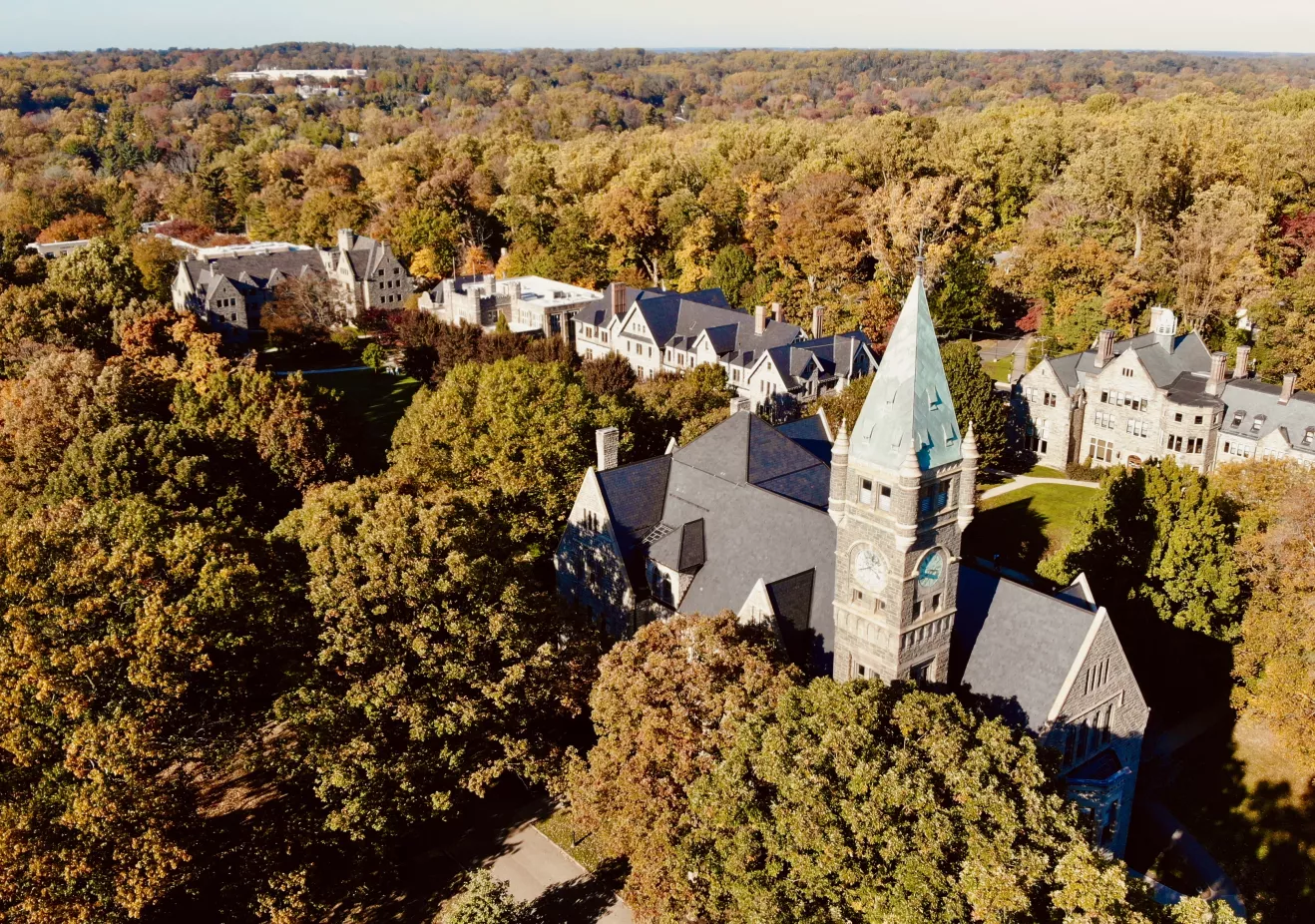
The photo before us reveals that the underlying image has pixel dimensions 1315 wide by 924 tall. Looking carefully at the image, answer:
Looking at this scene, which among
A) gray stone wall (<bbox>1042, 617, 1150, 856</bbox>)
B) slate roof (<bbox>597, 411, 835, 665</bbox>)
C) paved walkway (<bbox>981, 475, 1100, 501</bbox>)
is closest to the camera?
gray stone wall (<bbox>1042, 617, 1150, 856</bbox>)

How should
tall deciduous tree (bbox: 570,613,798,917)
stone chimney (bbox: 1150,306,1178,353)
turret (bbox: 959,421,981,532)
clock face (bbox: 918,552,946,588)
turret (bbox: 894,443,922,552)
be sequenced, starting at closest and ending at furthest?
turret (bbox: 894,443,922,552) < tall deciduous tree (bbox: 570,613,798,917) < turret (bbox: 959,421,981,532) < clock face (bbox: 918,552,946,588) < stone chimney (bbox: 1150,306,1178,353)

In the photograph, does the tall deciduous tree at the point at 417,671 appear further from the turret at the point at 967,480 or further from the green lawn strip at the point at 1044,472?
the green lawn strip at the point at 1044,472

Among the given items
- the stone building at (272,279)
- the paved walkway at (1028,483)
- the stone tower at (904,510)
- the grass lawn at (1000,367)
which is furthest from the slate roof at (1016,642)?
the stone building at (272,279)

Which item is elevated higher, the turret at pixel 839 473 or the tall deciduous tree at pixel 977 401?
the turret at pixel 839 473

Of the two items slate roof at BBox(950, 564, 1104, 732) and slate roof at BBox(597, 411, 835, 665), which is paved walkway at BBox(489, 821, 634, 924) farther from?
slate roof at BBox(950, 564, 1104, 732)

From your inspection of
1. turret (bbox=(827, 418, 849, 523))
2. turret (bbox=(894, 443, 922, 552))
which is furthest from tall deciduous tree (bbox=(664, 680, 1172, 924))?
turret (bbox=(827, 418, 849, 523))

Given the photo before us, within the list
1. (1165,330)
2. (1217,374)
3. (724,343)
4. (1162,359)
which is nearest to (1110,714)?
(1217,374)

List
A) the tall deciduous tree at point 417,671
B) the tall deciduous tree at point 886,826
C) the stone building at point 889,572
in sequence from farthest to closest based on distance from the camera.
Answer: the tall deciduous tree at point 417,671 → the stone building at point 889,572 → the tall deciduous tree at point 886,826

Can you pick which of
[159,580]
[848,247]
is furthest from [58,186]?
[159,580]
